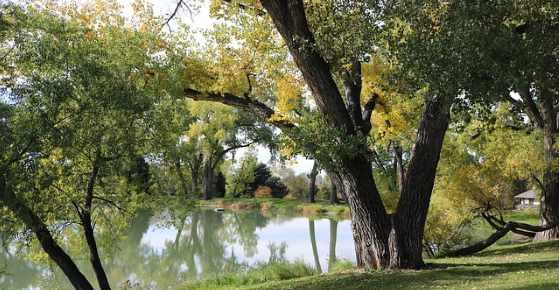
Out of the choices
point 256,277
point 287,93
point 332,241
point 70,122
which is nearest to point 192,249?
point 332,241

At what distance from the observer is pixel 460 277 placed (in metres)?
9.34

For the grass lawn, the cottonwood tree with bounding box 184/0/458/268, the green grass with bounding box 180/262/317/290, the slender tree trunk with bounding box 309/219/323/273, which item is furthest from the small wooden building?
the cottonwood tree with bounding box 184/0/458/268

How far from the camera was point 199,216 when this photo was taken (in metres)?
38.9

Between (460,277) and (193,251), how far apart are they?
52.5ft

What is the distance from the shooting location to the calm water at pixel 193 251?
15977 mm

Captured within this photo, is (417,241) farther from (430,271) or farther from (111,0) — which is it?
(111,0)

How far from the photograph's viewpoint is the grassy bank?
1683 inches

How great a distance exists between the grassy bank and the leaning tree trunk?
75.9 feet

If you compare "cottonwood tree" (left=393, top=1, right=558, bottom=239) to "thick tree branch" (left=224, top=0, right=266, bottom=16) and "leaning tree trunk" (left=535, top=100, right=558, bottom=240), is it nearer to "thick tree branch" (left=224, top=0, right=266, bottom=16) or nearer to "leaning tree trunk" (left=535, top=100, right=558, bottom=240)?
"thick tree branch" (left=224, top=0, right=266, bottom=16)

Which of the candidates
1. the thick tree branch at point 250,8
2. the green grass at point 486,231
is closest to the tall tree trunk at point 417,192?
the thick tree branch at point 250,8

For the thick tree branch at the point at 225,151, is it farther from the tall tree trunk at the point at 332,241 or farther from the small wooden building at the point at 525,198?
the small wooden building at the point at 525,198

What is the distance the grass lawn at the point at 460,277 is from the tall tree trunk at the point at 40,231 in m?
3.80

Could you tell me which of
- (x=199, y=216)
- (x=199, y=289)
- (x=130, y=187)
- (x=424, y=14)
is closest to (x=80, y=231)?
(x=130, y=187)

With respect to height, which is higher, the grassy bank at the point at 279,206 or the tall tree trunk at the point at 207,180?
the tall tree trunk at the point at 207,180
